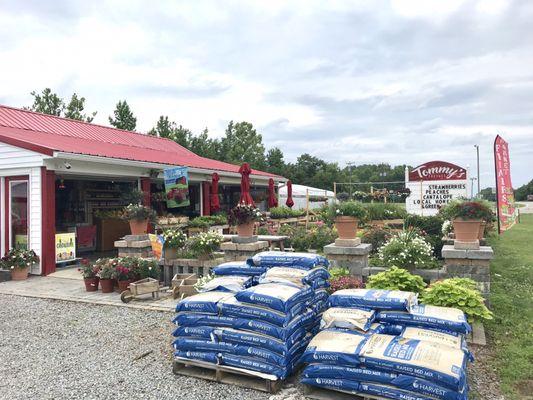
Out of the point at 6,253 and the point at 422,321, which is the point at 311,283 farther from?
the point at 6,253

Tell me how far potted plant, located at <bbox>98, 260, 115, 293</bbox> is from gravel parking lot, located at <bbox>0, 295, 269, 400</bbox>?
0.85m

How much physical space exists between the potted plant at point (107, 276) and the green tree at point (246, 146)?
31.3m

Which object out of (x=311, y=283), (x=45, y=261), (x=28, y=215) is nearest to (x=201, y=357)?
(x=311, y=283)

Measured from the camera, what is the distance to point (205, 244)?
8016 mm

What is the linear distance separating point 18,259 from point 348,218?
7.71m

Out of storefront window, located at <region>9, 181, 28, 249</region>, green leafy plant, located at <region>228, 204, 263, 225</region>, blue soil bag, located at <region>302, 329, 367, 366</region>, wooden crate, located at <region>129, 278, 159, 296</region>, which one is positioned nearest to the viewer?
blue soil bag, located at <region>302, 329, 367, 366</region>

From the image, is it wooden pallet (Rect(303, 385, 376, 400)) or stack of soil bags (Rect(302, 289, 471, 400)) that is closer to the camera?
stack of soil bags (Rect(302, 289, 471, 400))

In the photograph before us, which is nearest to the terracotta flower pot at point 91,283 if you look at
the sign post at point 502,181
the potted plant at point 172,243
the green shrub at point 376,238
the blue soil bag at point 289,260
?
the potted plant at point 172,243

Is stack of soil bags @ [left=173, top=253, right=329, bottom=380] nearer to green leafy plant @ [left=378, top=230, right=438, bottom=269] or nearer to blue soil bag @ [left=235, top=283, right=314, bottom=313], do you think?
blue soil bag @ [left=235, top=283, right=314, bottom=313]

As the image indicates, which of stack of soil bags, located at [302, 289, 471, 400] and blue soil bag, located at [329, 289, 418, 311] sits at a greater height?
blue soil bag, located at [329, 289, 418, 311]

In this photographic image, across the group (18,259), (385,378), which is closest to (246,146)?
(18,259)

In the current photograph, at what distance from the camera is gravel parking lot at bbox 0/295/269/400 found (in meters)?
3.90

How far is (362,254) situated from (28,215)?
326 inches

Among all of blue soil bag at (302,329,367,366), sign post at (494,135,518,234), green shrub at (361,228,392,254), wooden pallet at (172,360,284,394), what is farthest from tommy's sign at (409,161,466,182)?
wooden pallet at (172,360,284,394)
